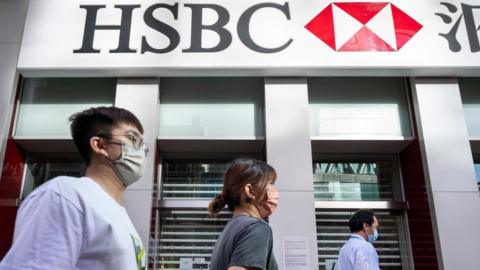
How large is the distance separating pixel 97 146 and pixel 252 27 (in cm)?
424

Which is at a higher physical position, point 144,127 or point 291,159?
point 144,127

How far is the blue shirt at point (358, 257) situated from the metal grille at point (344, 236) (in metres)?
1.14

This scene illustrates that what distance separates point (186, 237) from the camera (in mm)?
5367

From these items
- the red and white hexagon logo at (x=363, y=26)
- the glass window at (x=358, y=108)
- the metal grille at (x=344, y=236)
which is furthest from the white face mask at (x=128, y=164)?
the red and white hexagon logo at (x=363, y=26)

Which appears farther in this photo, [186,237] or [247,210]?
[186,237]

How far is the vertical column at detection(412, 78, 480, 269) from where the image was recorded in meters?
4.72

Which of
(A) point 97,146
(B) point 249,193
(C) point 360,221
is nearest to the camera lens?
(A) point 97,146

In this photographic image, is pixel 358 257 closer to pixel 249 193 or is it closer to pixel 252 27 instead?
pixel 249 193

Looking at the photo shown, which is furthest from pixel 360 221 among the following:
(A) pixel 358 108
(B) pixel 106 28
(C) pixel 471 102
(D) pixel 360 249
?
(B) pixel 106 28

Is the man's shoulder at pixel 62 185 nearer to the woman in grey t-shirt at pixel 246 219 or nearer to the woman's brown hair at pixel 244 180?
the woman in grey t-shirt at pixel 246 219

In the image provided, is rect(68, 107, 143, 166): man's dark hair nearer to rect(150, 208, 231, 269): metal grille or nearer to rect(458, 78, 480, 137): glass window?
rect(150, 208, 231, 269): metal grille

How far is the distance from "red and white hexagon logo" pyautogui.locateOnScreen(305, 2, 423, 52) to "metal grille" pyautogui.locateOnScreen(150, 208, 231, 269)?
2599mm

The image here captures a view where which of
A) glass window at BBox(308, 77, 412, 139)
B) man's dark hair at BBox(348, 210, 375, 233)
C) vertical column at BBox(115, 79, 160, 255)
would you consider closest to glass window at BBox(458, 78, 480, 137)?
glass window at BBox(308, 77, 412, 139)

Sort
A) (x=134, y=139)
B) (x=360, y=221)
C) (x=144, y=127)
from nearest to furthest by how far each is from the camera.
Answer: (x=134, y=139) → (x=360, y=221) → (x=144, y=127)
